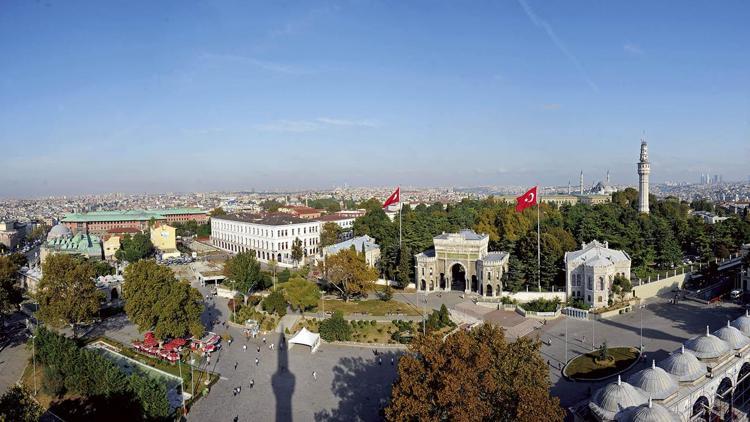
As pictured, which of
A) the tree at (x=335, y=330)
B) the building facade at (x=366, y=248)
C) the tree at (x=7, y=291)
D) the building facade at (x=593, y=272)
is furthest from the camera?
the building facade at (x=366, y=248)

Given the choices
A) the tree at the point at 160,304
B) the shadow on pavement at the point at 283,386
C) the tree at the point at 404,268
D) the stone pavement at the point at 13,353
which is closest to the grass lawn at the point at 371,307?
the tree at the point at 404,268

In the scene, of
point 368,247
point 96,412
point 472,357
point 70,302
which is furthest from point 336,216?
point 472,357

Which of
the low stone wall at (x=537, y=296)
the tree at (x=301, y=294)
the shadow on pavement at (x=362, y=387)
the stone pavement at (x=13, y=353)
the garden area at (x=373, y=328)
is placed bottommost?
the stone pavement at (x=13, y=353)

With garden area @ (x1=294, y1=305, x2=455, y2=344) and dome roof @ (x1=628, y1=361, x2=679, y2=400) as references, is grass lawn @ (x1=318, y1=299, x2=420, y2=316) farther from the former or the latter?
dome roof @ (x1=628, y1=361, x2=679, y2=400)

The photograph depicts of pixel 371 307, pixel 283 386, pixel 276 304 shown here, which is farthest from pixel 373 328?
pixel 283 386

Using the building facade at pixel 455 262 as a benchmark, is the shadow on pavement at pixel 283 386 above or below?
below

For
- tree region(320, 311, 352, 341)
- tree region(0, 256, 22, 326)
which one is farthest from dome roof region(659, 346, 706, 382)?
tree region(0, 256, 22, 326)

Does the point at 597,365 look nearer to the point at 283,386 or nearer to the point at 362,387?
the point at 362,387

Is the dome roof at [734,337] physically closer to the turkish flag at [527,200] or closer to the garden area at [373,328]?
the garden area at [373,328]
